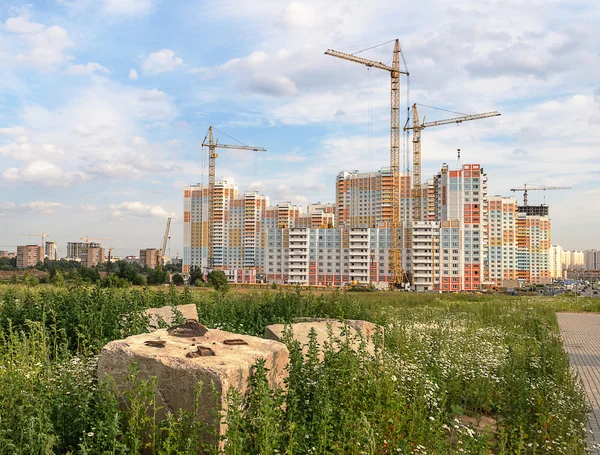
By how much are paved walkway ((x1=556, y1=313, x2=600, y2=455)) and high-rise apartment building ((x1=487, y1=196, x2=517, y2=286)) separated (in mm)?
94433

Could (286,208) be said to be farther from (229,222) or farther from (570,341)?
(570,341)

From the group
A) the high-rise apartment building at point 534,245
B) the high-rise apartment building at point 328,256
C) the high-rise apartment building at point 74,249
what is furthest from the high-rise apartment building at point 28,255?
the high-rise apartment building at point 534,245

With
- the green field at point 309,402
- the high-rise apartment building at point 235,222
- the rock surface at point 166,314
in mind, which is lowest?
the green field at point 309,402

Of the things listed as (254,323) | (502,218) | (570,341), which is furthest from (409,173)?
(254,323)

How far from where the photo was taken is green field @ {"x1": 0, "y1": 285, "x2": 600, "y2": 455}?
13.5ft

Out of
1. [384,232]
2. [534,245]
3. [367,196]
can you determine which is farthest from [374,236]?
[534,245]

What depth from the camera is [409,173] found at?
119m

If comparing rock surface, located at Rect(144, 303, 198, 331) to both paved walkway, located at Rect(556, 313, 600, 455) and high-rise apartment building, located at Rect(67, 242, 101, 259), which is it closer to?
paved walkway, located at Rect(556, 313, 600, 455)

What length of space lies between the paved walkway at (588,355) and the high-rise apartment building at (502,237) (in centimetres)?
9443

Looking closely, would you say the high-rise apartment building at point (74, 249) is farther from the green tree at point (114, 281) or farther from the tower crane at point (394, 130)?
the green tree at point (114, 281)

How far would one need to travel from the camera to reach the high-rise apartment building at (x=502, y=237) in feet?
377

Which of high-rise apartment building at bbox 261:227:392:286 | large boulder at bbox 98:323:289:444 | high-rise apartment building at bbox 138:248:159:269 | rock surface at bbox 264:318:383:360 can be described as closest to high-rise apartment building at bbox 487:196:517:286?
high-rise apartment building at bbox 261:227:392:286

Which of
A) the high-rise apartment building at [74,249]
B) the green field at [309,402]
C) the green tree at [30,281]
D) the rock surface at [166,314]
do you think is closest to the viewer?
the green field at [309,402]

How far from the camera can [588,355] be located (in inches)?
540
